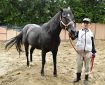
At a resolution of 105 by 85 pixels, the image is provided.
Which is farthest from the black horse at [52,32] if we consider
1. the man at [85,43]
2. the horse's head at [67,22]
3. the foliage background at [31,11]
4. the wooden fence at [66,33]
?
the foliage background at [31,11]

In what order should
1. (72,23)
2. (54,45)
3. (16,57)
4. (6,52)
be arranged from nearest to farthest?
(72,23), (54,45), (16,57), (6,52)

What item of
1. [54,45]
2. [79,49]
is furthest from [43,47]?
[79,49]

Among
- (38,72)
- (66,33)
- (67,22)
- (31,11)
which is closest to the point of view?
(67,22)

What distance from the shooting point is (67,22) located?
8.66m

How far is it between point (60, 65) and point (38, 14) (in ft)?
40.9

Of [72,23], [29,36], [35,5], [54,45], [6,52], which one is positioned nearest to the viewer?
[72,23]

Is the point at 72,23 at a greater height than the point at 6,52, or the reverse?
the point at 72,23

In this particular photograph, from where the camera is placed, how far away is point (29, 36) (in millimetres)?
10656

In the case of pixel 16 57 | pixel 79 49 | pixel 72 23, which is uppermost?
pixel 72 23

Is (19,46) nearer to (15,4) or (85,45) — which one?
(85,45)

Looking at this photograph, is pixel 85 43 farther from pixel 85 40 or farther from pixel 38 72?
pixel 38 72

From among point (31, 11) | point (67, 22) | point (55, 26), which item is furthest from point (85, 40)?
point (31, 11)

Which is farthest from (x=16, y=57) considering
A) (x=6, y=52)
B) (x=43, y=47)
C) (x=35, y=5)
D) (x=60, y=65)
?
(x=35, y=5)

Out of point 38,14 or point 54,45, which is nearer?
point 54,45
